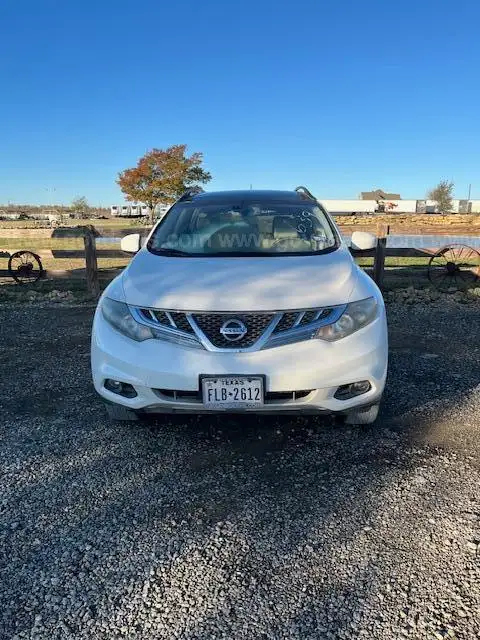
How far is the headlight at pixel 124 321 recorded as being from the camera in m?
2.86

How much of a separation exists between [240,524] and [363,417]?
117 cm

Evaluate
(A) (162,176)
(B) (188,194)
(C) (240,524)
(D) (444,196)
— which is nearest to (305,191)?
(B) (188,194)

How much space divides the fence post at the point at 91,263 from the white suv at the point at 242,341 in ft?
17.8

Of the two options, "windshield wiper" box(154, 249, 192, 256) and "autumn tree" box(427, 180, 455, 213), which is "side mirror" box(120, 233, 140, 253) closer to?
"windshield wiper" box(154, 249, 192, 256)

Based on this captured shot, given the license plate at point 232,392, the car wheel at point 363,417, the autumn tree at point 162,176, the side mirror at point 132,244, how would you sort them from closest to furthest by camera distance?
1. the license plate at point 232,392
2. the car wheel at point 363,417
3. the side mirror at point 132,244
4. the autumn tree at point 162,176

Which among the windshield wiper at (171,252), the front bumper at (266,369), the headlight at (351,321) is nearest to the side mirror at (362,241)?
the headlight at (351,321)

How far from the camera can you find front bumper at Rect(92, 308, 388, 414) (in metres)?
2.70

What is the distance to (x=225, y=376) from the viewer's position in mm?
2688

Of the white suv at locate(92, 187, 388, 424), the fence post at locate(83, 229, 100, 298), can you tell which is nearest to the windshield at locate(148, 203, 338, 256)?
the white suv at locate(92, 187, 388, 424)

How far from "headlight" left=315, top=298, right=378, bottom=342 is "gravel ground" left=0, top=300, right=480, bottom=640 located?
2.52 ft

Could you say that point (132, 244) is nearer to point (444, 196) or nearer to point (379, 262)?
point (379, 262)

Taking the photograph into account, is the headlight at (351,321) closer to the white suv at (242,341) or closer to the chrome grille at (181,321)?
the white suv at (242,341)

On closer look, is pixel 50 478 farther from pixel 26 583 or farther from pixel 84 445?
pixel 26 583

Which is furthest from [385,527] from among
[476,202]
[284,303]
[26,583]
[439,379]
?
[476,202]
